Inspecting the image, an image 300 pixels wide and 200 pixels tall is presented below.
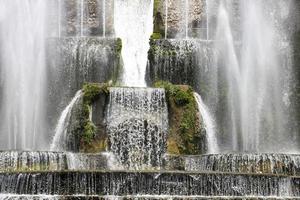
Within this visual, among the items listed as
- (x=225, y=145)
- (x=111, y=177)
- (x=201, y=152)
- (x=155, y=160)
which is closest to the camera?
(x=111, y=177)

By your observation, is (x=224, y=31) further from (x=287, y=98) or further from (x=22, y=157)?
(x=22, y=157)

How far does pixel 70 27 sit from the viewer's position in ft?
138

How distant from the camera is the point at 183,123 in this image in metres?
32.7

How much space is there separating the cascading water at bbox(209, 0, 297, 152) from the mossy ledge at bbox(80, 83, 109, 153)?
8.21 m

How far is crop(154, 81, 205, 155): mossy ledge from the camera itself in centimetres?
3228

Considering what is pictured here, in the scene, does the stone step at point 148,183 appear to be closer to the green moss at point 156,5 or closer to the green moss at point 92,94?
the green moss at point 92,94

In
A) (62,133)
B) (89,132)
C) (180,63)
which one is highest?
(180,63)

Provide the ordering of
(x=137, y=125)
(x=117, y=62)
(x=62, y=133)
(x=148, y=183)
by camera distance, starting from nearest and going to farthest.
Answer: (x=148, y=183)
(x=137, y=125)
(x=62, y=133)
(x=117, y=62)

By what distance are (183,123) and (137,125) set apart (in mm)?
2251

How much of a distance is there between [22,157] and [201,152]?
8.76 m

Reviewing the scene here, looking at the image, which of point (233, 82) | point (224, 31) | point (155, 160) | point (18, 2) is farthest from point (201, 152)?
point (18, 2)

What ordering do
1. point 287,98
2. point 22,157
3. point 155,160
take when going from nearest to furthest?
point 22,157 → point 155,160 → point 287,98

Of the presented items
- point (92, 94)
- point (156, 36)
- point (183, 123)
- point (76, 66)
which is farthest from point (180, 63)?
point (92, 94)

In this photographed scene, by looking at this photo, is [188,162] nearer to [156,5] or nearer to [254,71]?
[254,71]
